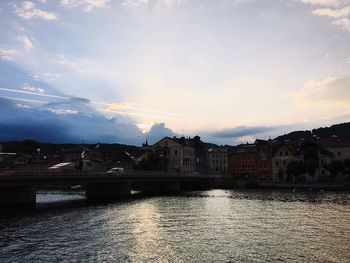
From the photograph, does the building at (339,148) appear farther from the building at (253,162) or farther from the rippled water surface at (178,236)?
the rippled water surface at (178,236)

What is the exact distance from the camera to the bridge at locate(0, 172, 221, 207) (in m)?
72.6

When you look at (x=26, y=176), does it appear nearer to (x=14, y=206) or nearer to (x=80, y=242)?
(x=14, y=206)

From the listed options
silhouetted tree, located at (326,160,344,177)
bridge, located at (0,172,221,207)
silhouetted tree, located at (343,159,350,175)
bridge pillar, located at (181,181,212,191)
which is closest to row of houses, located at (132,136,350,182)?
silhouetted tree, located at (326,160,344,177)

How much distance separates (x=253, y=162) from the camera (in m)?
174

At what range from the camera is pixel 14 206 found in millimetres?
72000

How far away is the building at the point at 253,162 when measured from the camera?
168 meters

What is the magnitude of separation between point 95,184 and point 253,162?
89299 millimetres

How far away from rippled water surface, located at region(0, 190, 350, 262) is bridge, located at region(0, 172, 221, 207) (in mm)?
12481

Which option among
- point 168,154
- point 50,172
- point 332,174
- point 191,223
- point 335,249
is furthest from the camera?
point 168,154

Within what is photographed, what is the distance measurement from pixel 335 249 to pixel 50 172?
59.5 meters

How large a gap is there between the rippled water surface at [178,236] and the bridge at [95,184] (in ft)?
40.9

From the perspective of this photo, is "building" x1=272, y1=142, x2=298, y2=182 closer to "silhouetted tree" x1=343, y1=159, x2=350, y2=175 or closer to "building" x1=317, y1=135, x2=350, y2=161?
"building" x1=317, y1=135, x2=350, y2=161

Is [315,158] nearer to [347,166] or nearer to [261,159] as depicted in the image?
[347,166]

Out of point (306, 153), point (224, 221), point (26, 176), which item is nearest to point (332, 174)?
point (306, 153)
